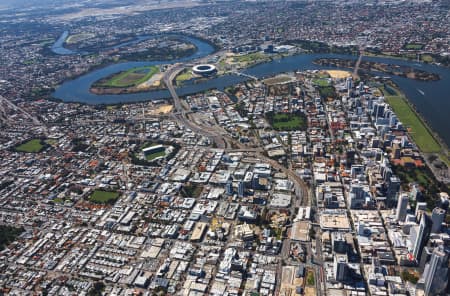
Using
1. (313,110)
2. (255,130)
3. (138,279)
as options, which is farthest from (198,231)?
(313,110)

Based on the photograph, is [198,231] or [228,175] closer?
[198,231]

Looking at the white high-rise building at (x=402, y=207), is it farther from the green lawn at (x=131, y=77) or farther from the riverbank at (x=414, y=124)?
the green lawn at (x=131, y=77)

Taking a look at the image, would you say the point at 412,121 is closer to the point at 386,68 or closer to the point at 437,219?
the point at 386,68

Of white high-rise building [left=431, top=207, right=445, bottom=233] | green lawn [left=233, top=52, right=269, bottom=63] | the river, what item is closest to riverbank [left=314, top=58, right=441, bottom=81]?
the river

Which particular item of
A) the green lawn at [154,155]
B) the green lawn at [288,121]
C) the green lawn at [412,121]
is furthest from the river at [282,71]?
the green lawn at [154,155]

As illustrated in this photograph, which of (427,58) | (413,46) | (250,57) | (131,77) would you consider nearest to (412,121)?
(427,58)

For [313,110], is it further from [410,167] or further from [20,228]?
[20,228]

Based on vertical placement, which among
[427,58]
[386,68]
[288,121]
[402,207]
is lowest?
[288,121]
